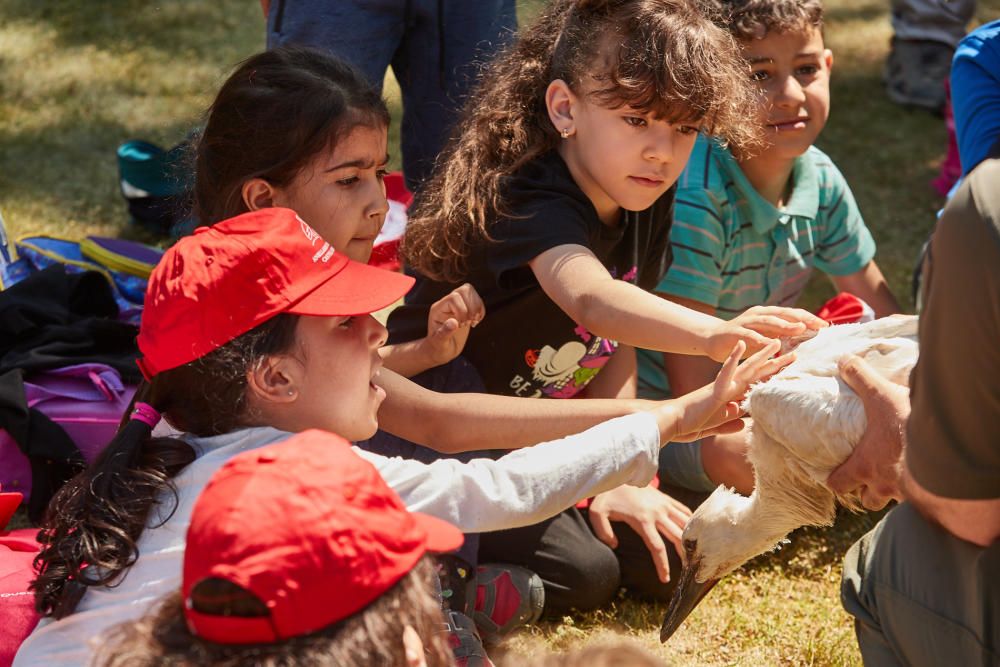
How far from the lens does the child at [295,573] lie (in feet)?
4.58

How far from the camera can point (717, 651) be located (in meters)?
2.90

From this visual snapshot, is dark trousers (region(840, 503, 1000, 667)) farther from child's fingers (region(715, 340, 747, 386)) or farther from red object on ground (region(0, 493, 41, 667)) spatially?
red object on ground (region(0, 493, 41, 667))

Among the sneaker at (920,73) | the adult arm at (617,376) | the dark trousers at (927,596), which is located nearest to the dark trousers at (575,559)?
the adult arm at (617,376)

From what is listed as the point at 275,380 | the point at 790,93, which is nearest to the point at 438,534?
the point at 275,380

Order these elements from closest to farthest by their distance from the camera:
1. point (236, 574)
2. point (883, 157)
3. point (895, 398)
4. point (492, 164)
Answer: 1. point (236, 574)
2. point (895, 398)
3. point (492, 164)
4. point (883, 157)

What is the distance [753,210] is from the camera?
337 cm

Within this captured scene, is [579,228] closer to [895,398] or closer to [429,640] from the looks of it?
[895,398]

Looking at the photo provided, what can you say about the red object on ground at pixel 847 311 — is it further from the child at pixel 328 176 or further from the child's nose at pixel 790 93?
the child at pixel 328 176

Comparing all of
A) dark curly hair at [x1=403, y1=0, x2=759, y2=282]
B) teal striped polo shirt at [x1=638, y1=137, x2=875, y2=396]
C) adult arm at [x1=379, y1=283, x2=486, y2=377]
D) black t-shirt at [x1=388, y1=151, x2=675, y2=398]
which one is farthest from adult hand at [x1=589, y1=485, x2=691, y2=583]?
Answer: dark curly hair at [x1=403, y1=0, x2=759, y2=282]

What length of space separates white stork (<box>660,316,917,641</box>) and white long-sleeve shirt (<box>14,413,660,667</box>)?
356 mm

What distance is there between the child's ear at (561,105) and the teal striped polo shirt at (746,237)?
2.25 ft

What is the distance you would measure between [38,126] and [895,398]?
541 centimetres

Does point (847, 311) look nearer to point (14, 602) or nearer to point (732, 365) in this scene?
point (732, 365)

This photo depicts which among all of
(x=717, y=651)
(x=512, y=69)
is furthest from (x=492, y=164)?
(x=717, y=651)
